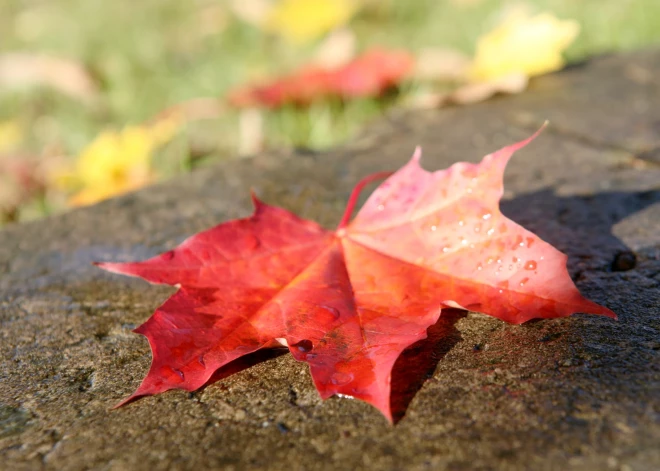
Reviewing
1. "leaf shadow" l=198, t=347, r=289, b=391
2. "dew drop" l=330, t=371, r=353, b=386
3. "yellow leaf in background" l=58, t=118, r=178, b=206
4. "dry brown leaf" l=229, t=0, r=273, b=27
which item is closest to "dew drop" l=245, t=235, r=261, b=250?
"leaf shadow" l=198, t=347, r=289, b=391

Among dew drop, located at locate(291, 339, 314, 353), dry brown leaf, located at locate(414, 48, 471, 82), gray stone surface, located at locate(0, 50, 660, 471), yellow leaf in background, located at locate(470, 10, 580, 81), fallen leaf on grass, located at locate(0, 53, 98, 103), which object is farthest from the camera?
fallen leaf on grass, located at locate(0, 53, 98, 103)

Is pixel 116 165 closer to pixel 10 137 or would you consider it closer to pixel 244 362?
pixel 10 137

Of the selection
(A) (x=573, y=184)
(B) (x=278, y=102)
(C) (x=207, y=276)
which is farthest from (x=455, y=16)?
(C) (x=207, y=276)

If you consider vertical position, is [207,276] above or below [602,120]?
above

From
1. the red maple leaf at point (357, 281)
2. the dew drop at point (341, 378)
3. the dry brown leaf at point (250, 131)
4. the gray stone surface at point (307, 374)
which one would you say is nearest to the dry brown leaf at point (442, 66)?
the dry brown leaf at point (250, 131)

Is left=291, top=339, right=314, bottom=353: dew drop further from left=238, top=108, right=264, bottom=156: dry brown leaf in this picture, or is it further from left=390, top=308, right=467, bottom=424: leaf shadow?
left=238, top=108, right=264, bottom=156: dry brown leaf

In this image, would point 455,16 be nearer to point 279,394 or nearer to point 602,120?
point 602,120

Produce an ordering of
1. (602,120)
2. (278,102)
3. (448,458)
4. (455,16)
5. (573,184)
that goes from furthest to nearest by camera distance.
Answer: (455,16)
(278,102)
(602,120)
(573,184)
(448,458)

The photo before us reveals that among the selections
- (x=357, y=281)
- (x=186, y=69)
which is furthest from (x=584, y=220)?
(x=186, y=69)
